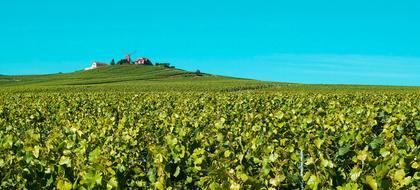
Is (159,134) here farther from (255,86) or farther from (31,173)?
(255,86)

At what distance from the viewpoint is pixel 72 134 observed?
7.73 m

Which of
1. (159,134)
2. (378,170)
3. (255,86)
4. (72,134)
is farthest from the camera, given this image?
(255,86)

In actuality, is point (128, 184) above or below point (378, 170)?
below

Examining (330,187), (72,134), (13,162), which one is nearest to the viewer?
(330,187)

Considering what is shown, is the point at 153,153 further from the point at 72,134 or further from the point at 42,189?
the point at 72,134

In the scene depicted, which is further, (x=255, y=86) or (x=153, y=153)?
(x=255, y=86)

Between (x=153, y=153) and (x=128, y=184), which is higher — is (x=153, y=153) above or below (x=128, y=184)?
above

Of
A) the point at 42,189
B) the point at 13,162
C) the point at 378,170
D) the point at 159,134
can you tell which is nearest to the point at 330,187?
the point at 378,170

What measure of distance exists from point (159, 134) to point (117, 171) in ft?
12.4

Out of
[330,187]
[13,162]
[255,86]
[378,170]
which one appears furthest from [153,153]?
[255,86]

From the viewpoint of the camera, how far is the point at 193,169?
5.17 meters

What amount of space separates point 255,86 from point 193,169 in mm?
72468

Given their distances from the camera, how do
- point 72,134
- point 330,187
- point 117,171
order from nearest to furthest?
point 330,187 → point 117,171 → point 72,134

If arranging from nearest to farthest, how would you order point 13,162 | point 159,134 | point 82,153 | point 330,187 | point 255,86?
point 330,187 → point 13,162 → point 82,153 → point 159,134 → point 255,86
